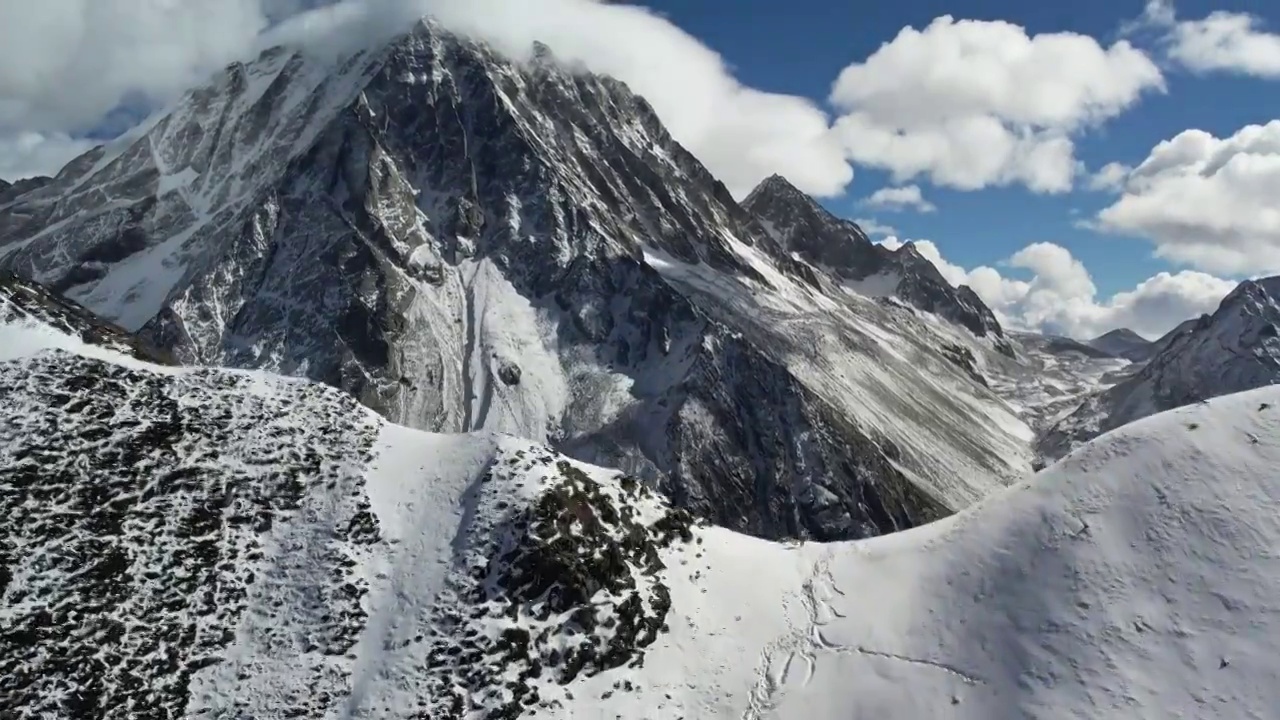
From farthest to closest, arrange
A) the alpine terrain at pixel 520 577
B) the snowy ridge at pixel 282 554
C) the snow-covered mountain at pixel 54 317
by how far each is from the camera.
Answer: the snow-covered mountain at pixel 54 317
the alpine terrain at pixel 520 577
the snowy ridge at pixel 282 554

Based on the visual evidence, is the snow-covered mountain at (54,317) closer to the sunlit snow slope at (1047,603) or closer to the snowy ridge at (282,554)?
the snowy ridge at (282,554)

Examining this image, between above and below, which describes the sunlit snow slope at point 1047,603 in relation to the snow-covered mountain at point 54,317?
below

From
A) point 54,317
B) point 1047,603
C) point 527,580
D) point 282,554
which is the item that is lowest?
point 1047,603

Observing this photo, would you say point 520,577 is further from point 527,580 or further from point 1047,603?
point 1047,603

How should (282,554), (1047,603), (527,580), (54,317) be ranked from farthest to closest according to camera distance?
(54,317) → (282,554) → (527,580) → (1047,603)

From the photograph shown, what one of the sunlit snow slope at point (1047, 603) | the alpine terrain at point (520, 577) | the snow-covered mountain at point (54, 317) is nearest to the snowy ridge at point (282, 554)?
the alpine terrain at point (520, 577)

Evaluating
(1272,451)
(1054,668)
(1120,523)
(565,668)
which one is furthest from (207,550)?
(1272,451)

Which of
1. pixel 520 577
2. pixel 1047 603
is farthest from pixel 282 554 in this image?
pixel 1047 603

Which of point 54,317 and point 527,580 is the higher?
point 54,317
